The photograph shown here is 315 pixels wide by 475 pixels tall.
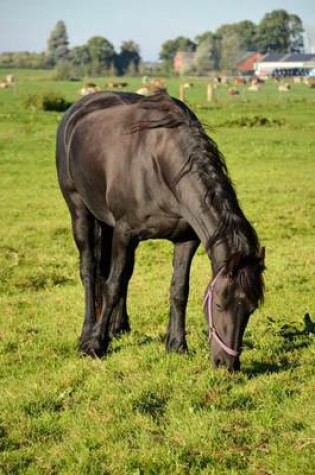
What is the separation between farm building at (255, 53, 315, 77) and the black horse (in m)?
126

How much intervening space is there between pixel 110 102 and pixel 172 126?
5.15 feet

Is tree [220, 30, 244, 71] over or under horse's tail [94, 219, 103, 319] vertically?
over

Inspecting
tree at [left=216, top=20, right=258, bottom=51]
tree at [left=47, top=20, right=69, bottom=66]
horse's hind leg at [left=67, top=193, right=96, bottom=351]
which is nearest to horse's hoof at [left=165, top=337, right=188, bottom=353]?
horse's hind leg at [left=67, top=193, right=96, bottom=351]

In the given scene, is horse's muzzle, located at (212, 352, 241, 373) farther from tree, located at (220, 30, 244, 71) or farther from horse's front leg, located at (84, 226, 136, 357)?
tree, located at (220, 30, 244, 71)

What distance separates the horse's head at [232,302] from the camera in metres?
4.69

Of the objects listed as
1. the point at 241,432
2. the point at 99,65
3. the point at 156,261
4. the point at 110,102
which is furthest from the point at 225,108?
the point at 99,65

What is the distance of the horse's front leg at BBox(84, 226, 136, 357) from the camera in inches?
232

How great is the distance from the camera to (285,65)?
14212cm

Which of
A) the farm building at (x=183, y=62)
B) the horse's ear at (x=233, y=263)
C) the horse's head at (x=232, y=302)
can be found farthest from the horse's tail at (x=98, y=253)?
the farm building at (x=183, y=62)

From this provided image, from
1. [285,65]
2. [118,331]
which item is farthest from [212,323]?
[285,65]

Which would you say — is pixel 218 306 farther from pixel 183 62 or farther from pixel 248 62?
pixel 248 62

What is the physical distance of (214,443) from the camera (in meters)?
4.03

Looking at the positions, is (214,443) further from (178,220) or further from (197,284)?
(197,284)

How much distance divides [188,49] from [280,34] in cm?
2478
